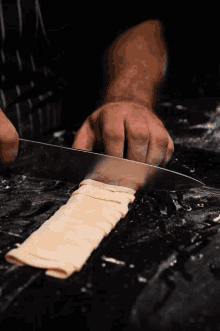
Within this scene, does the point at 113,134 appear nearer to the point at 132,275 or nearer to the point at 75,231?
the point at 75,231

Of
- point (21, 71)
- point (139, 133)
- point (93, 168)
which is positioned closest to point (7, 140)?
point (93, 168)

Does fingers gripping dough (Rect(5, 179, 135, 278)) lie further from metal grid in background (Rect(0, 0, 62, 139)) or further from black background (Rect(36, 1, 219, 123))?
black background (Rect(36, 1, 219, 123))

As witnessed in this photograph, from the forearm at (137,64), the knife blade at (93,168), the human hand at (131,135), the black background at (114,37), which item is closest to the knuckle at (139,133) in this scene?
the human hand at (131,135)

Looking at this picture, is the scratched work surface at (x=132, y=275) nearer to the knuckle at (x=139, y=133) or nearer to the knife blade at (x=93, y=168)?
the knife blade at (x=93, y=168)

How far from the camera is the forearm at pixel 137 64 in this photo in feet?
6.54

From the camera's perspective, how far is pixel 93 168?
1473 mm

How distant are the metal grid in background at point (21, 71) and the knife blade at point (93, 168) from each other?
2.47 ft

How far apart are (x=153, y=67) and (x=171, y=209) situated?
4.09 ft

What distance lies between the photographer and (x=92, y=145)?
1686mm

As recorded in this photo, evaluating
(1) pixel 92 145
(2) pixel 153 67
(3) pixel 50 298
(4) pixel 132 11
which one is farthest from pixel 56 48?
(3) pixel 50 298

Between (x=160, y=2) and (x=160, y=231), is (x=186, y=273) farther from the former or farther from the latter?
(x=160, y=2)

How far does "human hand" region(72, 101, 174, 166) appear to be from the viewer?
4.98 ft

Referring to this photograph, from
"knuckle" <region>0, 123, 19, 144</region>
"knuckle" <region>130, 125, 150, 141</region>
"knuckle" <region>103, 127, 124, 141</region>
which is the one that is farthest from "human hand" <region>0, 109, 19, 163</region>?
"knuckle" <region>130, 125, 150, 141</region>

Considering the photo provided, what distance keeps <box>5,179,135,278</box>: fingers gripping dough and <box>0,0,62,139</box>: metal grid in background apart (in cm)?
111
